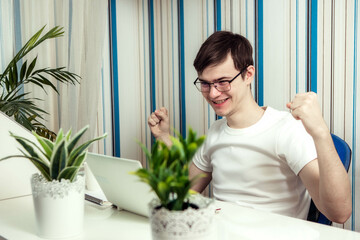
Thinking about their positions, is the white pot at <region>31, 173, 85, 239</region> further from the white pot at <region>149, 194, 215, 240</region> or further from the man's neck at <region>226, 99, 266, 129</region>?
the man's neck at <region>226, 99, 266, 129</region>

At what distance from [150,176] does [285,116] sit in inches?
45.5

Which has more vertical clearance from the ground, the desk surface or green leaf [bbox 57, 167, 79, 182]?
green leaf [bbox 57, 167, 79, 182]

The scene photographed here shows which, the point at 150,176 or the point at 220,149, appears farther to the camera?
the point at 220,149

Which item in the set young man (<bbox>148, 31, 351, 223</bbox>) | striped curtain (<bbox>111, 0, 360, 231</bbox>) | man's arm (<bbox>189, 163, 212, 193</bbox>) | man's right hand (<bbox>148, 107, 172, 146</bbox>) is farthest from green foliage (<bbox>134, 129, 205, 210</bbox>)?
striped curtain (<bbox>111, 0, 360, 231</bbox>)

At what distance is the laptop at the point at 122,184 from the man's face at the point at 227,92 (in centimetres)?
72

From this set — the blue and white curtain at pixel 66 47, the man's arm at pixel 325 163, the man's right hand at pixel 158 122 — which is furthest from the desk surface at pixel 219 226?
the blue and white curtain at pixel 66 47

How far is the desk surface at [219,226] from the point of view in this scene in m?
0.96

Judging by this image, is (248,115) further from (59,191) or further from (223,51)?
(59,191)

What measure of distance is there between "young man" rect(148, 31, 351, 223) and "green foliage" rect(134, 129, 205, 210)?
0.89 metres

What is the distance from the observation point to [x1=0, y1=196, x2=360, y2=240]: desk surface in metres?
0.96

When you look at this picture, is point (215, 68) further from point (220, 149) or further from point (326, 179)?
point (326, 179)

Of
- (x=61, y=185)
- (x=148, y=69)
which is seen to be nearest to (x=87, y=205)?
(x=61, y=185)

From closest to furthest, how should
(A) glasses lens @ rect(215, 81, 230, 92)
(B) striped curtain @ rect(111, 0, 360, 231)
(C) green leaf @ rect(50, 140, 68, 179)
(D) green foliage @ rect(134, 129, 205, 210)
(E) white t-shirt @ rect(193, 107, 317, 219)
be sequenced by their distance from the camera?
1. (D) green foliage @ rect(134, 129, 205, 210)
2. (C) green leaf @ rect(50, 140, 68, 179)
3. (E) white t-shirt @ rect(193, 107, 317, 219)
4. (A) glasses lens @ rect(215, 81, 230, 92)
5. (B) striped curtain @ rect(111, 0, 360, 231)

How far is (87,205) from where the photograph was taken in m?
1.31
